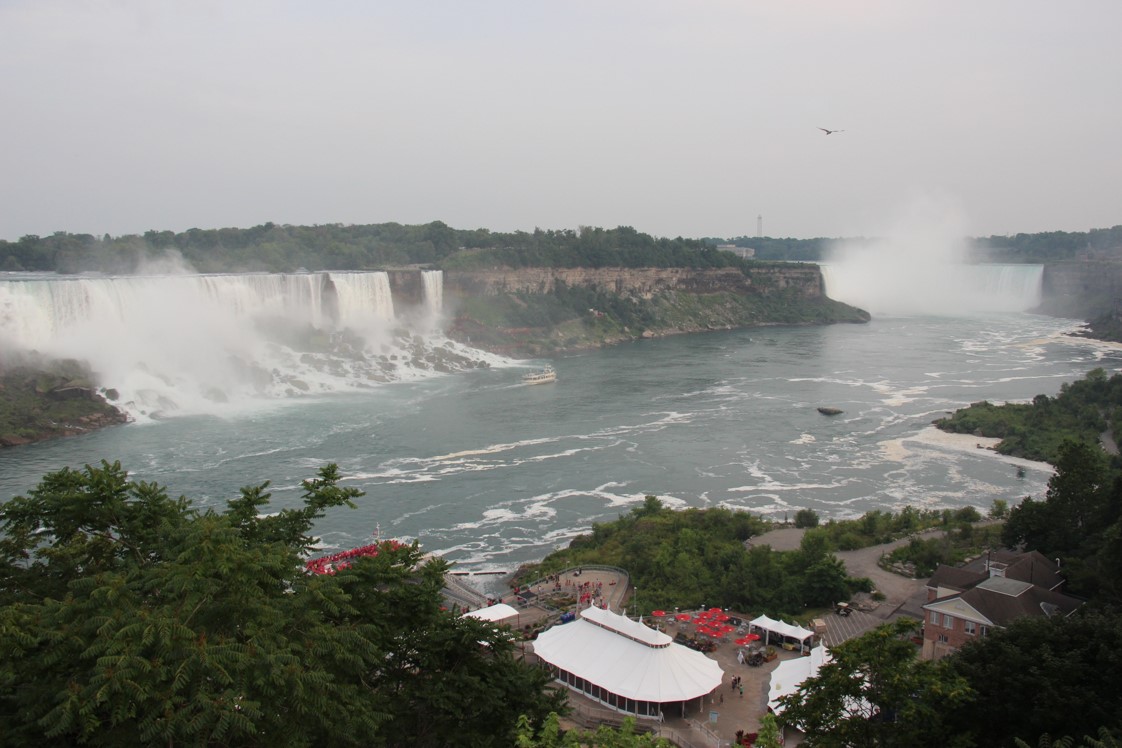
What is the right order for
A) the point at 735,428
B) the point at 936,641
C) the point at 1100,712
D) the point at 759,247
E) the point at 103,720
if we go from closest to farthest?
the point at 103,720 < the point at 1100,712 < the point at 936,641 < the point at 735,428 < the point at 759,247

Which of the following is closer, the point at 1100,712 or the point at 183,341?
the point at 1100,712

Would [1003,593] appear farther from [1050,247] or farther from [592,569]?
[1050,247]

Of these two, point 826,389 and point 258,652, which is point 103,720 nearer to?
point 258,652

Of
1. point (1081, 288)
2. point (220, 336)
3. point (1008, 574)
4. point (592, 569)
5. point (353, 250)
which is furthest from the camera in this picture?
point (1081, 288)

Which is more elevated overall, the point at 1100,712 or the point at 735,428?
the point at 1100,712

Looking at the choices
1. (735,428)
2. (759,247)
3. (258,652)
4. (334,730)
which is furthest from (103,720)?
(759,247)

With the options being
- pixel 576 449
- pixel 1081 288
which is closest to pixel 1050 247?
pixel 1081 288

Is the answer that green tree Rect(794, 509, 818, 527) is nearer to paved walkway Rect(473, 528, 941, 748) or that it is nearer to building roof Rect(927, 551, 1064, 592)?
paved walkway Rect(473, 528, 941, 748)
